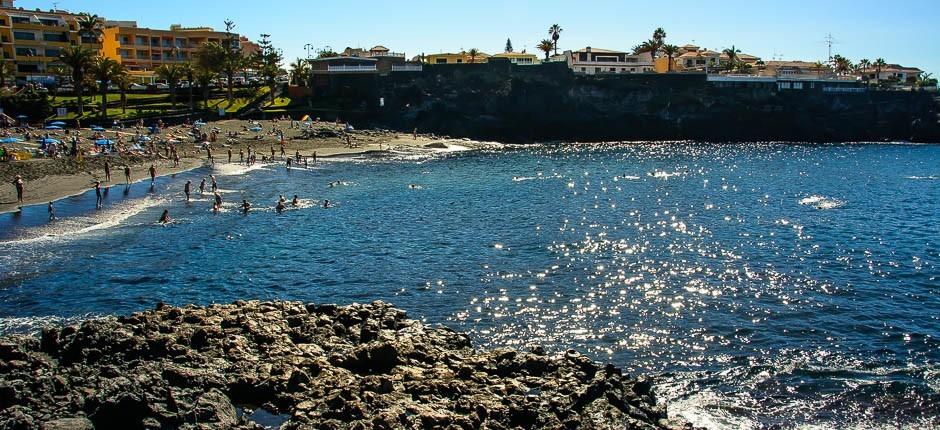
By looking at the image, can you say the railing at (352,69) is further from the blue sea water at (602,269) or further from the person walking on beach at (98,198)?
the person walking on beach at (98,198)

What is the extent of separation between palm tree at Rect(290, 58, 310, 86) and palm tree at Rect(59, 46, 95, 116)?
32351 millimetres

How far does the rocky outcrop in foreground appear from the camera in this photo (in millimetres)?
19453

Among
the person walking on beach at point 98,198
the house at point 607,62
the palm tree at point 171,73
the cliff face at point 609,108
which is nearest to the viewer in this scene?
the person walking on beach at point 98,198

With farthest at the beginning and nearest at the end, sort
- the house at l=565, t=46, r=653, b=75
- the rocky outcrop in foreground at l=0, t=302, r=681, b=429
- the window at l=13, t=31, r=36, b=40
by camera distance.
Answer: the house at l=565, t=46, r=653, b=75, the window at l=13, t=31, r=36, b=40, the rocky outcrop in foreground at l=0, t=302, r=681, b=429

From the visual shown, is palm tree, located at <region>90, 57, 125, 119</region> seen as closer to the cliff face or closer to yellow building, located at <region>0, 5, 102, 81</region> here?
yellow building, located at <region>0, 5, 102, 81</region>

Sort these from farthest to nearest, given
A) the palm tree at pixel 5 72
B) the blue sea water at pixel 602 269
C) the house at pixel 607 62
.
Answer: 1. the house at pixel 607 62
2. the palm tree at pixel 5 72
3. the blue sea water at pixel 602 269

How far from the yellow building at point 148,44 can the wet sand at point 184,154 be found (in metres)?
34.8

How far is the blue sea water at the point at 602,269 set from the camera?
2725 cm

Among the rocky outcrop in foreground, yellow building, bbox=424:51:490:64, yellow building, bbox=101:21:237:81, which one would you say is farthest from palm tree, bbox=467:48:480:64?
the rocky outcrop in foreground

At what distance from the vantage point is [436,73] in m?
120

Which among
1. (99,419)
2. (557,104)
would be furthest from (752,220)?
(557,104)

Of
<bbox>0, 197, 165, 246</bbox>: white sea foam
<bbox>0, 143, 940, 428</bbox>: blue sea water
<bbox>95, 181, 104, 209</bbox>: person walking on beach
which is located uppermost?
<bbox>95, 181, 104, 209</bbox>: person walking on beach

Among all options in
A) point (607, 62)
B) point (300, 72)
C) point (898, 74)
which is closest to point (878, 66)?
Answer: point (898, 74)

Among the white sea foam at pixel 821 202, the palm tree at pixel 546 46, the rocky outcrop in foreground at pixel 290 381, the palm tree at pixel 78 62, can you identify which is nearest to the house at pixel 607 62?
the palm tree at pixel 546 46
